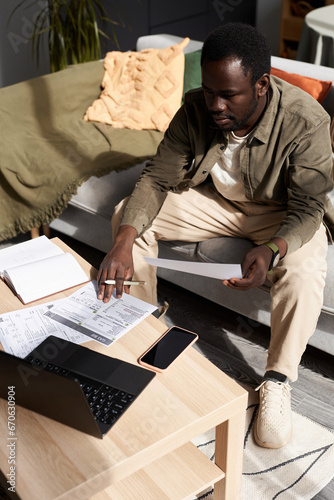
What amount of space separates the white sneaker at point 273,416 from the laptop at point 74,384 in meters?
0.52

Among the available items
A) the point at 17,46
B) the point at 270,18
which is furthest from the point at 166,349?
the point at 270,18

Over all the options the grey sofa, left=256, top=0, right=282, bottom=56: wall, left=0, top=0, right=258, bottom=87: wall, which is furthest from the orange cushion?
left=256, top=0, right=282, bottom=56: wall

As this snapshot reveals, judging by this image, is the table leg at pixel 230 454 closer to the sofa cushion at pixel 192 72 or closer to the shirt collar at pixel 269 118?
the shirt collar at pixel 269 118

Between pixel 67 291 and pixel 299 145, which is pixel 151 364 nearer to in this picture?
pixel 67 291

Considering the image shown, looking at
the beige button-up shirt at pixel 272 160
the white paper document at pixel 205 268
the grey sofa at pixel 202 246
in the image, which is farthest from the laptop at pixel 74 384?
the grey sofa at pixel 202 246

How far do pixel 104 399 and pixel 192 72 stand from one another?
1790 mm

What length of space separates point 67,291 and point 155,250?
0.50m

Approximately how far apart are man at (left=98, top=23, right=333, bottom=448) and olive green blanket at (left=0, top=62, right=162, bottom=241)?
1.62 ft

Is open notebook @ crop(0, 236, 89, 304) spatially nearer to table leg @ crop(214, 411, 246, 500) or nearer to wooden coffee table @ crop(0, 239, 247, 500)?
wooden coffee table @ crop(0, 239, 247, 500)

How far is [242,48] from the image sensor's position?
1.47 metres

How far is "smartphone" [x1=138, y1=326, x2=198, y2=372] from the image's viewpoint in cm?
123

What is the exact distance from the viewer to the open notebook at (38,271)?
146 centimetres

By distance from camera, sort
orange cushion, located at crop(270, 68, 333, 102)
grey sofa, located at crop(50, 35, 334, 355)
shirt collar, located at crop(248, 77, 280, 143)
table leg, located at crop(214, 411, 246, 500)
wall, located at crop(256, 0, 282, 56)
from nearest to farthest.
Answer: table leg, located at crop(214, 411, 246, 500) < shirt collar, located at crop(248, 77, 280, 143) < grey sofa, located at crop(50, 35, 334, 355) < orange cushion, located at crop(270, 68, 333, 102) < wall, located at crop(256, 0, 282, 56)

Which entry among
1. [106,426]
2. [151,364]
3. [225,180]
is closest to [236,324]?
→ [225,180]
